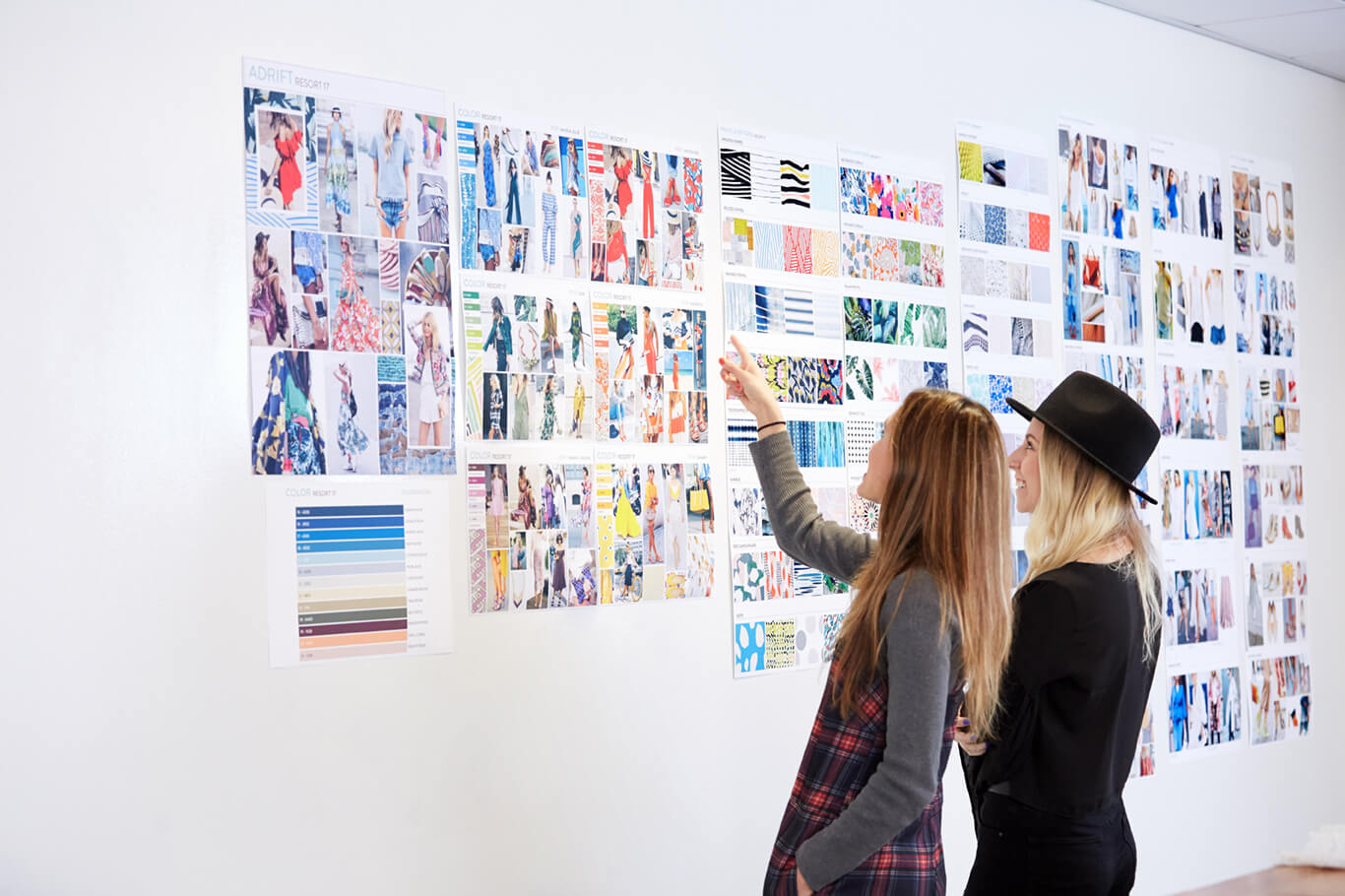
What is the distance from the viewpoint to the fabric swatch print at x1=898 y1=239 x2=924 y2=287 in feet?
12.3

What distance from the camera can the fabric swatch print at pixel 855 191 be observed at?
361cm

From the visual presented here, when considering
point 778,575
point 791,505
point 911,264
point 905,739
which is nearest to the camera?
point 905,739

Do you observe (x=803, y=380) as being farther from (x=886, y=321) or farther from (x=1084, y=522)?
(x=1084, y=522)

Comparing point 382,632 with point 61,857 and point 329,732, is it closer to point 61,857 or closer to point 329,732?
point 329,732

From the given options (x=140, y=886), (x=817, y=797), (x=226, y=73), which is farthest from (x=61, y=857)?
(x=226, y=73)

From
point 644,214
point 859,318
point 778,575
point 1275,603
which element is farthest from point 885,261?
point 1275,603

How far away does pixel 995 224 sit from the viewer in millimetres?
3977

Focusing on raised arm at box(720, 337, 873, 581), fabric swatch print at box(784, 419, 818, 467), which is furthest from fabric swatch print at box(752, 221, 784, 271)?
raised arm at box(720, 337, 873, 581)

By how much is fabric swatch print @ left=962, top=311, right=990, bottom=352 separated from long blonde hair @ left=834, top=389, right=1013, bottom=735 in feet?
6.02

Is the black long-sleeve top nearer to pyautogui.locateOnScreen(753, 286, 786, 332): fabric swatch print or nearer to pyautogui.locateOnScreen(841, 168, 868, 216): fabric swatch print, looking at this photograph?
pyautogui.locateOnScreen(753, 286, 786, 332): fabric swatch print

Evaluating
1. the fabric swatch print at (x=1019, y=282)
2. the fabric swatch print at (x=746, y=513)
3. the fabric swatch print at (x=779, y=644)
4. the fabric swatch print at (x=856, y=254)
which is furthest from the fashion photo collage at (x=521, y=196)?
the fabric swatch print at (x=1019, y=282)

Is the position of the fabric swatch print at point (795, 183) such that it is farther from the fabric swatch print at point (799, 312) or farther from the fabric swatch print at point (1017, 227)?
the fabric swatch print at point (1017, 227)

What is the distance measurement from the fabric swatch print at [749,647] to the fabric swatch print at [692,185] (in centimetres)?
120

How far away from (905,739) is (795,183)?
6.63 feet
